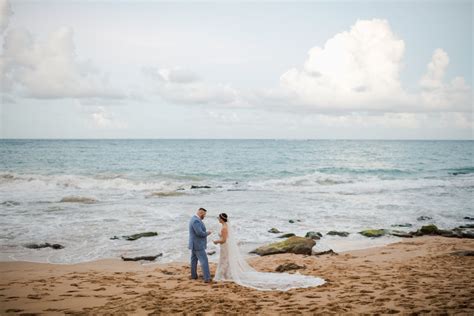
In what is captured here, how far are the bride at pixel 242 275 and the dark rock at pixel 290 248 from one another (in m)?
3.24

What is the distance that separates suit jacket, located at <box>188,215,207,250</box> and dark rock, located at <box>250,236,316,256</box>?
3775 mm

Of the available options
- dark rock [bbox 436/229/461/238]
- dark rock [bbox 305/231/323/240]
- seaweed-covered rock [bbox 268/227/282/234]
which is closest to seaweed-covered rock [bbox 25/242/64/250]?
seaweed-covered rock [bbox 268/227/282/234]

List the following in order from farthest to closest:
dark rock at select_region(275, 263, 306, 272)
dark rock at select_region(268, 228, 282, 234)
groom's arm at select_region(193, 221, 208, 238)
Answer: dark rock at select_region(268, 228, 282, 234) → dark rock at select_region(275, 263, 306, 272) → groom's arm at select_region(193, 221, 208, 238)

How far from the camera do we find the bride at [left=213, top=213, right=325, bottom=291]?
9211mm

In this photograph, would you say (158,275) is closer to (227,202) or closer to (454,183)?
(227,202)

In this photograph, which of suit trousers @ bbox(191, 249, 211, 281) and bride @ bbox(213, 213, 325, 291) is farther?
suit trousers @ bbox(191, 249, 211, 281)

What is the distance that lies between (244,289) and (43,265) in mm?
7030

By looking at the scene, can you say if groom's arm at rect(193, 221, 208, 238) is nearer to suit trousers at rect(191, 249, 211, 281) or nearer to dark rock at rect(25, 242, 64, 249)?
suit trousers at rect(191, 249, 211, 281)

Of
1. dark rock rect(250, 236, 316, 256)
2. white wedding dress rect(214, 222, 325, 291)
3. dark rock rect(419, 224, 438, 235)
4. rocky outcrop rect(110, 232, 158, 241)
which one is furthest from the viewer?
dark rock rect(419, 224, 438, 235)

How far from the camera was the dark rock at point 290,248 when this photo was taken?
1329 centimetres

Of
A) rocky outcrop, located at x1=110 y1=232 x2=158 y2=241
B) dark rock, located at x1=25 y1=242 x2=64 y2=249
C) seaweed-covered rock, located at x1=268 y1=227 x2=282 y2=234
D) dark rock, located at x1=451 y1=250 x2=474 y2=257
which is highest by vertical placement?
dark rock, located at x1=451 y1=250 x2=474 y2=257

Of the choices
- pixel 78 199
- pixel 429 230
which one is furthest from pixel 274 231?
pixel 78 199

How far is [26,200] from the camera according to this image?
83.4 feet

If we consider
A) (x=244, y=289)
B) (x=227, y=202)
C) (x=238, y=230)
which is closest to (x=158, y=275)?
(x=244, y=289)
